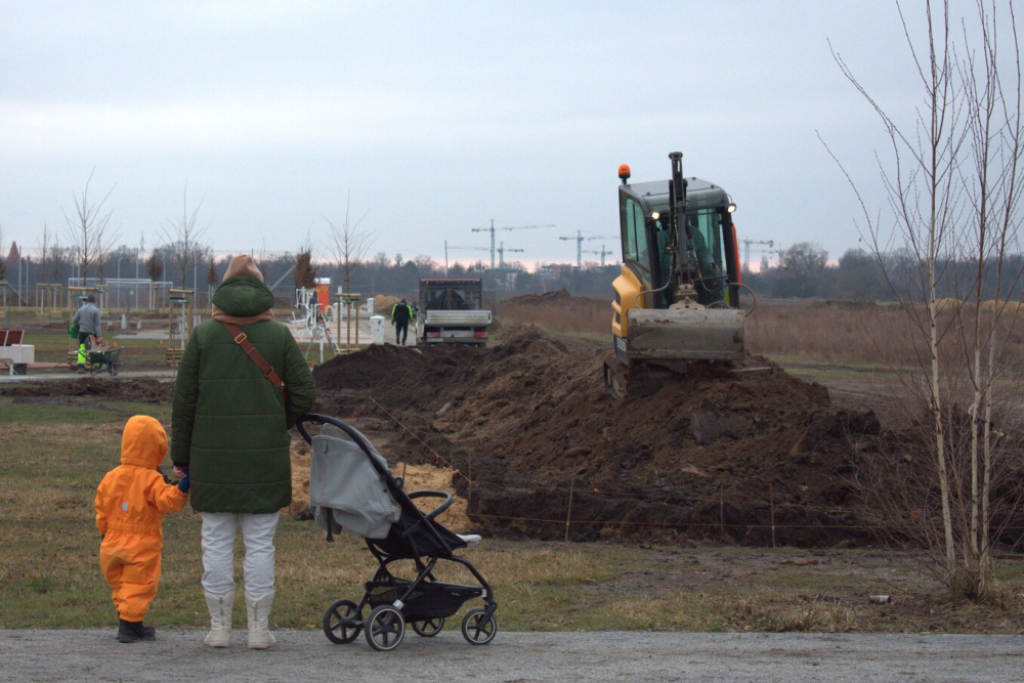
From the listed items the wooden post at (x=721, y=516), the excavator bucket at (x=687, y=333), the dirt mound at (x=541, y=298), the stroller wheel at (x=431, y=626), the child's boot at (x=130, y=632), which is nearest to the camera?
the child's boot at (x=130, y=632)

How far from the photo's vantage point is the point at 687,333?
45.8ft

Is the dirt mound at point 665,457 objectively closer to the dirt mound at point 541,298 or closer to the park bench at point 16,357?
the park bench at point 16,357

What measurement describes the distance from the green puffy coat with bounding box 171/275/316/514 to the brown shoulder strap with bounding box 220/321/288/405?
0.03 metres

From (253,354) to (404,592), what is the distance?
5.05 feet

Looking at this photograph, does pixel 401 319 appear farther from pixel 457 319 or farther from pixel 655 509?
pixel 655 509

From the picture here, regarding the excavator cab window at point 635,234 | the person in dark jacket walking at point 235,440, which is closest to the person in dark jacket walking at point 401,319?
the excavator cab window at point 635,234

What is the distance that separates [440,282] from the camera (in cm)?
4191

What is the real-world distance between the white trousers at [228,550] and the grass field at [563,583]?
101 cm

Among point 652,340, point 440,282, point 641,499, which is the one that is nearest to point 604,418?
point 652,340

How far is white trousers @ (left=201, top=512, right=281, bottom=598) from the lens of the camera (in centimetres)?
558

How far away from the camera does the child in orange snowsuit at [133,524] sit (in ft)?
18.7

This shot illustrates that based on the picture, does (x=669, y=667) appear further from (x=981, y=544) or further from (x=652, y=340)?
(x=652, y=340)

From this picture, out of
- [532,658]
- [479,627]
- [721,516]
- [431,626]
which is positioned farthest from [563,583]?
[721,516]

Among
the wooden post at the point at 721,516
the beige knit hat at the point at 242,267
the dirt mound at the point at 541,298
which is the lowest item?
the wooden post at the point at 721,516
